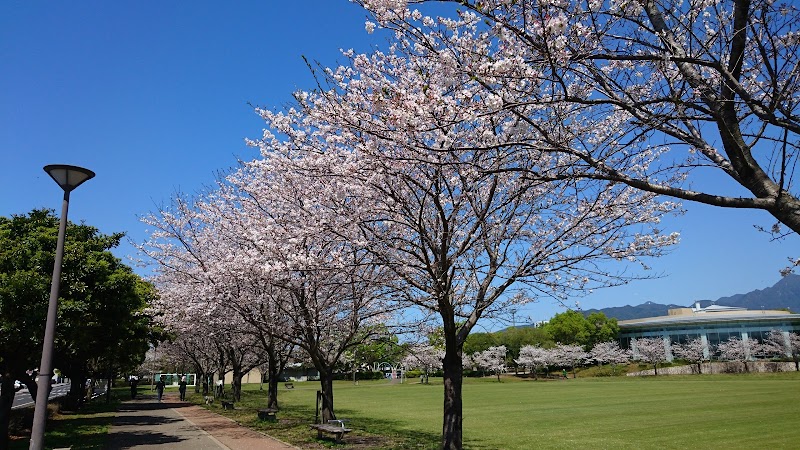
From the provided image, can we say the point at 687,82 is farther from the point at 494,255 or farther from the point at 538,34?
the point at 494,255

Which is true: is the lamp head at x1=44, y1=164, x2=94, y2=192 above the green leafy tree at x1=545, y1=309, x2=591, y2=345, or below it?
above

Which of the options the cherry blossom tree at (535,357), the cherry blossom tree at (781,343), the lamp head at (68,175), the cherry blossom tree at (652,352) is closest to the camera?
the lamp head at (68,175)

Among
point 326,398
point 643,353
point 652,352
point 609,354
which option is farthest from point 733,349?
point 326,398

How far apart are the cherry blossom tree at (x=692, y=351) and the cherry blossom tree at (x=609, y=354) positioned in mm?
7076

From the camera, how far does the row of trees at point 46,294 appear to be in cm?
1147

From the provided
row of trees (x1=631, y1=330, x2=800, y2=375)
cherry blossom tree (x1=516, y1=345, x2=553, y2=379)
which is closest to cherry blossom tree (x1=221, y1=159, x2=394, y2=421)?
cherry blossom tree (x1=516, y1=345, x2=553, y2=379)

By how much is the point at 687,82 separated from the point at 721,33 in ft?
1.82

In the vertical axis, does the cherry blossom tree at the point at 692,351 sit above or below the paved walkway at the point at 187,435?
below

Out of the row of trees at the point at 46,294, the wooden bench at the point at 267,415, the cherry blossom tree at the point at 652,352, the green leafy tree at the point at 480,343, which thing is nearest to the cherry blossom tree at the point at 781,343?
the cherry blossom tree at the point at 652,352

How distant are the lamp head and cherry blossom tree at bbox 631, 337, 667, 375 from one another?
223 ft

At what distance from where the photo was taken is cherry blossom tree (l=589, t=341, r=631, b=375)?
2968 inches

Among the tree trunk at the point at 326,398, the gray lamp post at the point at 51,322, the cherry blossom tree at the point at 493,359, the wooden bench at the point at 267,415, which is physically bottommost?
the cherry blossom tree at the point at 493,359

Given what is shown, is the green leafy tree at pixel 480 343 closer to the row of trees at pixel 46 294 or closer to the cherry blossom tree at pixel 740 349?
the cherry blossom tree at pixel 740 349

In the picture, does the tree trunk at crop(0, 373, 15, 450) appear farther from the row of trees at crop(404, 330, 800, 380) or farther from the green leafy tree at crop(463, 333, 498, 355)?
the green leafy tree at crop(463, 333, 498, 355)
